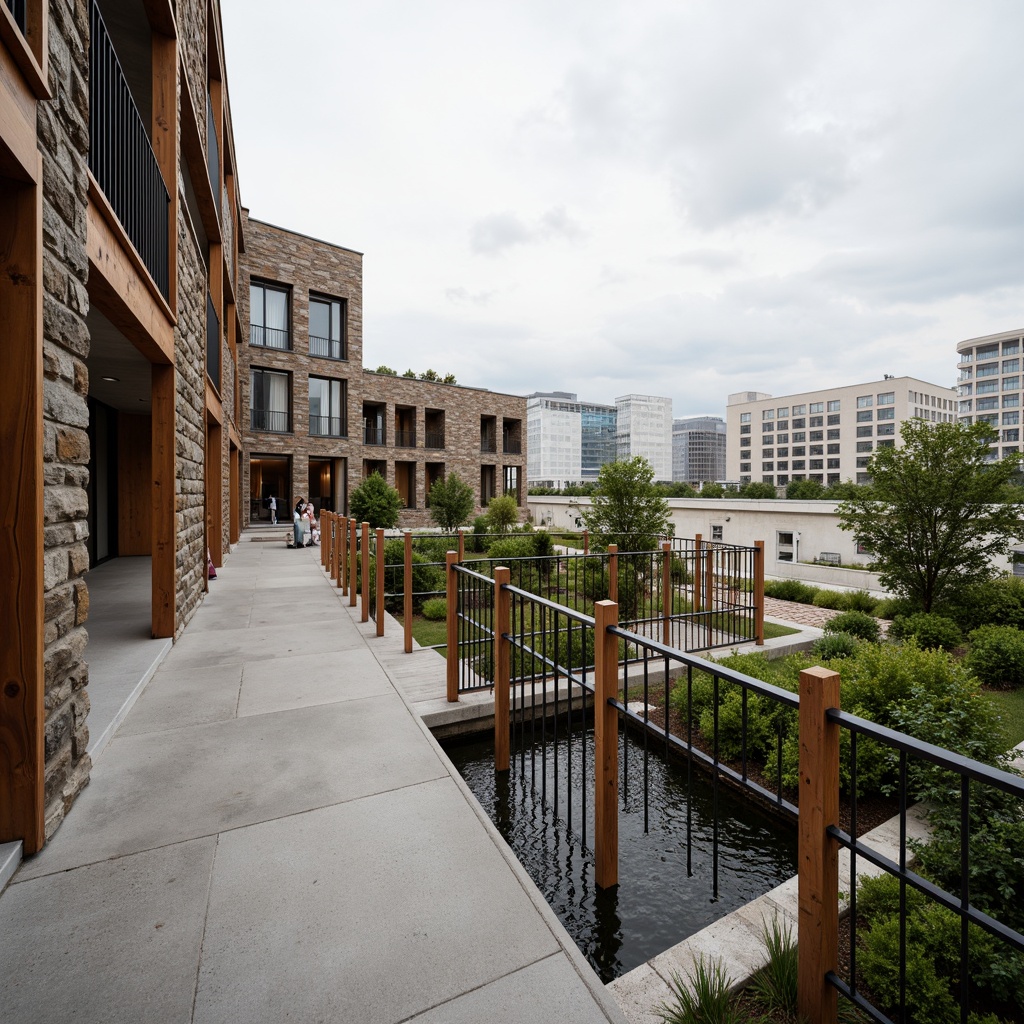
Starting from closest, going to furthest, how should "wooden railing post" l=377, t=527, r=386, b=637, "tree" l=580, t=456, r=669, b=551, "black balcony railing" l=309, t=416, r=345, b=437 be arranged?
"wooden railing post" l=377, t=527, r=386, b=637
"tree" l=580, t=456, r=669, b=551
"black balcony railing" l=309, t=416, r=345, b=437

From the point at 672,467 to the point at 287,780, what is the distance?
6928 inches

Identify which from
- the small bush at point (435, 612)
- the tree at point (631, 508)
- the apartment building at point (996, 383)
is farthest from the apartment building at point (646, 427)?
the small bush at point (435, 612)

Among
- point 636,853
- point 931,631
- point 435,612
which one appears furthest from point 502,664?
point 931,631

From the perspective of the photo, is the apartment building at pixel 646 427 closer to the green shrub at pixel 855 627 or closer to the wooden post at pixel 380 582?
the green shrub at pixel 855 627

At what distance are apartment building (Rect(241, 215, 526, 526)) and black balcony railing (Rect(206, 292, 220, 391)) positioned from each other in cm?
1146

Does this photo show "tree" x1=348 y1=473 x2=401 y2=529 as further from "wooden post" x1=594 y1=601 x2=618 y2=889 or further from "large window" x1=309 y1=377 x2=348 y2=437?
"wooden post" x1=594 y1=601 x2=618 y2=889

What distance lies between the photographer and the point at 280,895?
2.00 m

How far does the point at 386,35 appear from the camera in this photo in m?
12.6

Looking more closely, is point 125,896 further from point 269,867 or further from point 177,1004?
point 177,1004

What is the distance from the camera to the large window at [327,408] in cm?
2364

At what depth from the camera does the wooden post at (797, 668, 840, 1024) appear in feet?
5.17

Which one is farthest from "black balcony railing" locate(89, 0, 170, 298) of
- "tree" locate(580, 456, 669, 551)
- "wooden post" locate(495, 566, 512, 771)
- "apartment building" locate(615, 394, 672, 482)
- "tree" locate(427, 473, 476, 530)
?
"apartment building" locate(615, 394, 672, 482)

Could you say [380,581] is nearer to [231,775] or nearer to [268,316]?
[231,775]

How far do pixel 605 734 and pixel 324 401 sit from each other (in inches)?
947
